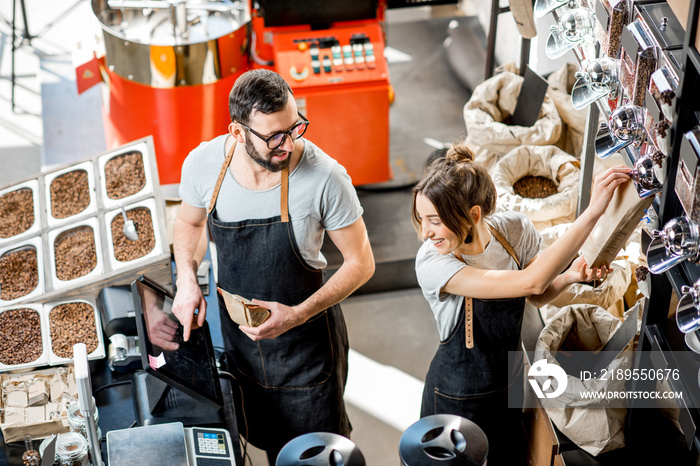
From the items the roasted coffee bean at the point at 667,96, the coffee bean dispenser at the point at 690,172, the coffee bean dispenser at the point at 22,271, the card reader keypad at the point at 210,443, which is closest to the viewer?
the coffee bean dispenser at the point at 690,172

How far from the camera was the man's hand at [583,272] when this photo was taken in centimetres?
220

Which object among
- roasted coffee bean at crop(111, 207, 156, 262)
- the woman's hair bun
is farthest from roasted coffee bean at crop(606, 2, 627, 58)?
roasted coffee bean at crop(111, 207, 156, 262)

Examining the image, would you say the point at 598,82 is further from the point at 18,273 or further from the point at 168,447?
the point at 18,273

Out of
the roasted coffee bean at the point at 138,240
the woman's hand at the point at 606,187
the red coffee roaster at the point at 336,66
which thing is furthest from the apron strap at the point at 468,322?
the red coffee roaster at the point at 336,66

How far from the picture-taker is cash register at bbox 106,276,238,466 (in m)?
2.24

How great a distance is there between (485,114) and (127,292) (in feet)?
6.43

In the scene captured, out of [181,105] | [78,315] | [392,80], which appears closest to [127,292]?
[78,315]

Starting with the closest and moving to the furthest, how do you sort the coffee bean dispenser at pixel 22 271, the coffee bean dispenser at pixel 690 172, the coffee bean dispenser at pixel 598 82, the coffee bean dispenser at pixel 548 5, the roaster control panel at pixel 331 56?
the coffee bean dispenser at pixel 690 172
the coffee bean dispenser at pixel 598 82
the coffee bean dispenser at pixel 548 5
the coffee bean dispenser at pixel 22 271
the roaster control panel at pixel 331 56

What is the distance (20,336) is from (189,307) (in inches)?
29.3

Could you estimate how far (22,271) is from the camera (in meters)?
3.16

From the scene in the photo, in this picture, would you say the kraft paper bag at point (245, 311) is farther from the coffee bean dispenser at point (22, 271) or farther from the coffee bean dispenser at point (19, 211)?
the coffee bean dispenser at point (19, 211)

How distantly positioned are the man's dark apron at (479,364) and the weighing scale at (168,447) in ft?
2.30

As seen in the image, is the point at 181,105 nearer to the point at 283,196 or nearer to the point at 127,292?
the point at 127,292

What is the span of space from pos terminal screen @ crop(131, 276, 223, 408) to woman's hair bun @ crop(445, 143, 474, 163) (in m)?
1.01
